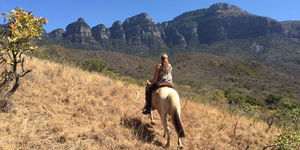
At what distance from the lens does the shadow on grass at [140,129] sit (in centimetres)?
579

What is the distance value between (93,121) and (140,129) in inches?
50.3

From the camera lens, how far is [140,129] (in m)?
6.19

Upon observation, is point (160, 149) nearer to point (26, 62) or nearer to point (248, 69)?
point (26, 62)

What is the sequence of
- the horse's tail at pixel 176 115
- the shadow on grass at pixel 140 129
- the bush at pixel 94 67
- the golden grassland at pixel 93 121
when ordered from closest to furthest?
1. the golden grassland at pixel 93 121
2. the horse's tail at pixel 176 115
3. the shadow on grass at pixel 140 129
4. the bush at pixel 94 67

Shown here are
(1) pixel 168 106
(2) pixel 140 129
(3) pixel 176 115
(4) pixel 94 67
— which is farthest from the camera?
(4) pixel 94 67

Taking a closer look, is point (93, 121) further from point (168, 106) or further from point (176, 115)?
point (176, 115)

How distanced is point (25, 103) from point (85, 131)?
195cm

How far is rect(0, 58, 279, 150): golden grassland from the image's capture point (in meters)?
4.89

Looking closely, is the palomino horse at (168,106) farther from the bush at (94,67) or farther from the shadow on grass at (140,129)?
the bush at (94,67)

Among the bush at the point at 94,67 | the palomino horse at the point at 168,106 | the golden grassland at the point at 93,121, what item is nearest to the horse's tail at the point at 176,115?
the palomino horse at the point at 168,106

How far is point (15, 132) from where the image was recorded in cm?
468

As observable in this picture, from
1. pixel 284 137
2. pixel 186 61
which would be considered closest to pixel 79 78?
pixel 284 137

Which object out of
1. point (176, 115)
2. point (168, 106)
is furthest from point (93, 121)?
point (176, 115)

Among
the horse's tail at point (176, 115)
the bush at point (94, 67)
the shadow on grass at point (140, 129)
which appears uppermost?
the bush at point (94, 67)
